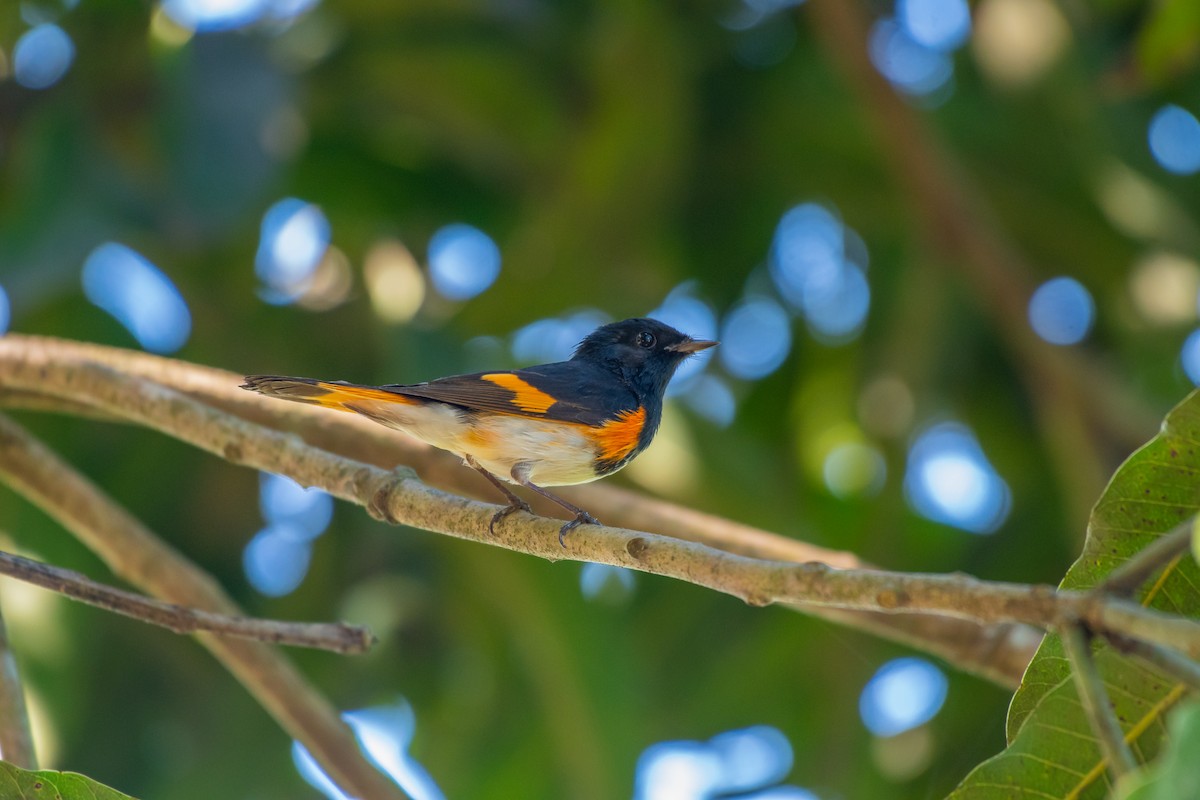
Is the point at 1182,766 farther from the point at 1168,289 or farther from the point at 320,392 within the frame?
the point at 1168,289

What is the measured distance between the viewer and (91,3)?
5.05 m

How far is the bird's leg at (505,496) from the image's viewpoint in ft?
7.32

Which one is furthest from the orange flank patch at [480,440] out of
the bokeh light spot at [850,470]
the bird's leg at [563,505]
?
the bokeh light spot at [850,470]

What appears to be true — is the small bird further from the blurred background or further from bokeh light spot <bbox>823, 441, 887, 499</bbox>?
bokeh light spot <bbox>823, 441, 887, 499</bbox>

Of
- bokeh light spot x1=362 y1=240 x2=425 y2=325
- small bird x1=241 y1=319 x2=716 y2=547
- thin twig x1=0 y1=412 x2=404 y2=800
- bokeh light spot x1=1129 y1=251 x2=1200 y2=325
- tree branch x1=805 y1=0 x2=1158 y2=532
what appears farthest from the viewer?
bokeh light spot x1=362 y1=240 x2=425 y2=325

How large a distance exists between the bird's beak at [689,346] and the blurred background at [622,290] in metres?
0.40

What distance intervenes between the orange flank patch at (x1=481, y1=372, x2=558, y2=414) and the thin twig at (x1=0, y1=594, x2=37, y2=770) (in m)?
1.46

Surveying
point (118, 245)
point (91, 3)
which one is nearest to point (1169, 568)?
point (118, 245)

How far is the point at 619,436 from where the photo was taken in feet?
Answer: 11.4

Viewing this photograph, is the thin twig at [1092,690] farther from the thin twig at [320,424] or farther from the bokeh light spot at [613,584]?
the bokeh light spot at [613,584]

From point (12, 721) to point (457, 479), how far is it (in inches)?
50.2

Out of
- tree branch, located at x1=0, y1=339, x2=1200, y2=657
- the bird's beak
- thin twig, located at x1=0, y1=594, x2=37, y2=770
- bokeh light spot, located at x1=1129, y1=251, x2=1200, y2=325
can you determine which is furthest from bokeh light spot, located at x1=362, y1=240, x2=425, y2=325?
bokeh light spot, located at x1=1129, y1=251, x2=1200, y2=325

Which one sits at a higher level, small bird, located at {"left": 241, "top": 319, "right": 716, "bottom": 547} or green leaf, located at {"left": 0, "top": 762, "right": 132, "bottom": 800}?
small bird, located at {"left": 241, "top": 319, "right": 716, "bottom": 547}

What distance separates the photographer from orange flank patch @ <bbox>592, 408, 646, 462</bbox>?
3.43 meters
